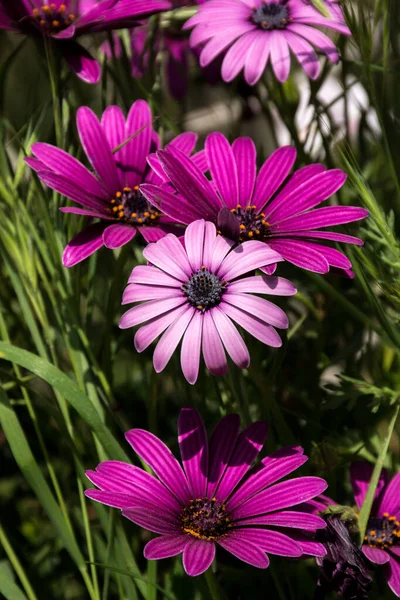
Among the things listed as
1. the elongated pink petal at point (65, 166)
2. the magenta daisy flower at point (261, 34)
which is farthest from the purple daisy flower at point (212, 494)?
the magenta daisy flower at point (261, 34)

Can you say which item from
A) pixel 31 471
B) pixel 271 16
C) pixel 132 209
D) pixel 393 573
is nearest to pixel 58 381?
pixel 31 471

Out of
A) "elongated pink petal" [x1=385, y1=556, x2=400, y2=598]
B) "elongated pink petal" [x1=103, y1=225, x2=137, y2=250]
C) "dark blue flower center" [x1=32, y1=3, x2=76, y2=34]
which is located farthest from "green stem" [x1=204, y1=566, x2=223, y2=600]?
"dark blue flower center" [x1=32, y1=3, x2=76, y2=34]

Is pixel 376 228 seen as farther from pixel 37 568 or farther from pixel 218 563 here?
pixel 37 568

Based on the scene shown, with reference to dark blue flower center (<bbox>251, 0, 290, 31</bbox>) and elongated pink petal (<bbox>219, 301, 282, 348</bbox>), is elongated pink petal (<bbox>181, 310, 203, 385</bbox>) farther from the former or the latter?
dark blue flower center (<bbox>251, 0, 290, 31</bbox>)

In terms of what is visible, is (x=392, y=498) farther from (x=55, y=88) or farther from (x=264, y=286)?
(x=55, y=88)

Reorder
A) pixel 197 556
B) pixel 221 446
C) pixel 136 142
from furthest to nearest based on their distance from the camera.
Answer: pixel 136 142
pixel 221 446
pixel 197 556

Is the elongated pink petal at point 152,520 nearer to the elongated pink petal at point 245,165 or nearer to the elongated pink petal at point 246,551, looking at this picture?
the elongated pink petal at point 246,551
